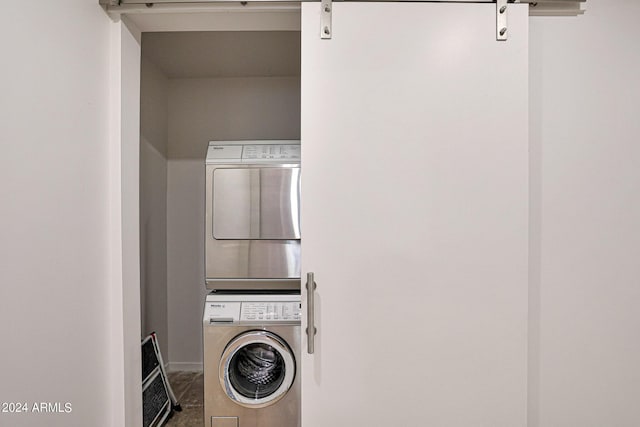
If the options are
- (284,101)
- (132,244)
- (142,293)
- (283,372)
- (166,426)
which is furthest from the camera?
(284,101)

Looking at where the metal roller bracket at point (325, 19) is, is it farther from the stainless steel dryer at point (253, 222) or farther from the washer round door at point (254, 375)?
the washer round door at point (254, 375)

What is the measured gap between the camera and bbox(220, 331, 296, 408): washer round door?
2.10 meters

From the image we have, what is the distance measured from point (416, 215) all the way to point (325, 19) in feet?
2.89

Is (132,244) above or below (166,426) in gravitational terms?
above

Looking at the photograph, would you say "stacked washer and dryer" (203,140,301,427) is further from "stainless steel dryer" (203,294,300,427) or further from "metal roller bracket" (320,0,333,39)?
"metal roller bracket" (320,0,333,39)

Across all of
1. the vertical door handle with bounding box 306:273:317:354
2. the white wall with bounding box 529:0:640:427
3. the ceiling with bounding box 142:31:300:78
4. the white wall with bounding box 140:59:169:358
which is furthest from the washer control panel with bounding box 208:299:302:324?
the ceiling with bounding box 142:31:300:78

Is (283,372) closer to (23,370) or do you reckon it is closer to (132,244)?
(132,244)

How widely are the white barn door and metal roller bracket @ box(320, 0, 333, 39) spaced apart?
29 mm

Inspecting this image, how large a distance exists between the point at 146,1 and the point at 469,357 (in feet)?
6.59

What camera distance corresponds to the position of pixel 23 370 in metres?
1.20

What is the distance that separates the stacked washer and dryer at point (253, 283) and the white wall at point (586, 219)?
1.21 metres

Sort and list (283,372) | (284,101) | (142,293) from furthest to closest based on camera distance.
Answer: (284,101), (142,293), (283,372)

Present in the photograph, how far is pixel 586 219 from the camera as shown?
1.68 metres

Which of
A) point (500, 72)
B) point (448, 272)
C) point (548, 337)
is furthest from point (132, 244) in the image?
point (548, 337)
